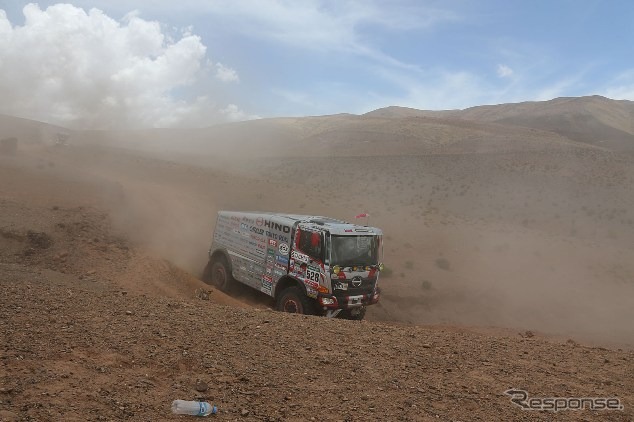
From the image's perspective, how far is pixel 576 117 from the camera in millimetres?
94812

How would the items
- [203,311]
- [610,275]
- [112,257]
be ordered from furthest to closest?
[610,275] → [112,257] → [203,311]

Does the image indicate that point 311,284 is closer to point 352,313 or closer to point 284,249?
point 284,249

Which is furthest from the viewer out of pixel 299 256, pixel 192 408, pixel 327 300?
pixel 299 256

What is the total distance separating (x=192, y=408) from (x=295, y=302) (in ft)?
21.3

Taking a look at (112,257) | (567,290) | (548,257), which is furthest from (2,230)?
(548,257)

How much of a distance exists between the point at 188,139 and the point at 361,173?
1797 inches

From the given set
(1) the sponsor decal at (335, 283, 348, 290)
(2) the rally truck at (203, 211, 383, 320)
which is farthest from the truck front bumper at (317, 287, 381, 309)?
(1) the sponsor decal at (335, 283, 348, 290)

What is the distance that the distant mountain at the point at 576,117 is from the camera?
7562 cm

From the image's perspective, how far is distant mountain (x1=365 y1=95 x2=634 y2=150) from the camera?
7562 centimetres

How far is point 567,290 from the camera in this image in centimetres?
1898

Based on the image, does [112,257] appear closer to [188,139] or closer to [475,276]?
[475,276]

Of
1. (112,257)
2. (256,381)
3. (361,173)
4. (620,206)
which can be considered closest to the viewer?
(256,381)

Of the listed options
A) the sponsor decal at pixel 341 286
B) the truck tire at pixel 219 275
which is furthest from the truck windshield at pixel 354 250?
the truck tire at pixel 219 275

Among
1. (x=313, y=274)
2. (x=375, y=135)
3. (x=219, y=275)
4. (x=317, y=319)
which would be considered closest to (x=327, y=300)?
(x=313, y=274)
